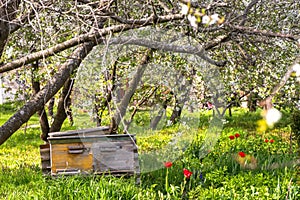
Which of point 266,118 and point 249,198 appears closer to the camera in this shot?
point 266,118

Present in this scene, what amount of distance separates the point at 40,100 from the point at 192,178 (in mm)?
1733

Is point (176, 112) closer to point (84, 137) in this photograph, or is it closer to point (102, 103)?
point (102, 103)

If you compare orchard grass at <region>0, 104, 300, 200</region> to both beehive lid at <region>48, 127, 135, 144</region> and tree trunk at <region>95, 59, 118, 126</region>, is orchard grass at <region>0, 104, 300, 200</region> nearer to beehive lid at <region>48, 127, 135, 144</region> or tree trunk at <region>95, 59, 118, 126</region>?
beehive lid at <region>48, 127, 135, 144</region>

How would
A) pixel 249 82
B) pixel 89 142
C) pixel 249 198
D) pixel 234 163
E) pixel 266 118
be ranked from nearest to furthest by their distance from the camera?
pixel 266 118 < pixel 249 198 < pixel 89 142 < pixel 234 163 < pixel 249 82

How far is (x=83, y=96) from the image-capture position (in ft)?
14.9

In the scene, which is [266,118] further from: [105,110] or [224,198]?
[105,110]

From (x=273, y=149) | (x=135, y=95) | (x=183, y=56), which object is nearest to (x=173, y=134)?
(x=135, y=95)

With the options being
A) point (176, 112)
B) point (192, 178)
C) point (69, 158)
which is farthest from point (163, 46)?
point (176, 112)

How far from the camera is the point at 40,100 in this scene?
4.77 m

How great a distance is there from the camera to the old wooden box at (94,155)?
14.4ft

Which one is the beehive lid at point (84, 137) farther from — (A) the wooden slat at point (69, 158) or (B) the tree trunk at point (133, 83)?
(B) the tree trunk at point (133, 83)

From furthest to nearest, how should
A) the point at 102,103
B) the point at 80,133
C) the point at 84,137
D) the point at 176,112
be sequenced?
the point at 176,112 → the point at 102,103 → the point at 80,133 → the point at 84,137

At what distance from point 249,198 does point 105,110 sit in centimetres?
243

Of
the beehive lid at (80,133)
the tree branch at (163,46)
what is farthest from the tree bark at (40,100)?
the tree branch at (163,46)
